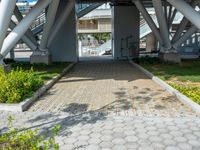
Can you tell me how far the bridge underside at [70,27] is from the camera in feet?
34.0

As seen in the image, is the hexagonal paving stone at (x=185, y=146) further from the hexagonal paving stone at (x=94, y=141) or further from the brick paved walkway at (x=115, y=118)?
the hexagonal paving stone at (x=94, y=141)

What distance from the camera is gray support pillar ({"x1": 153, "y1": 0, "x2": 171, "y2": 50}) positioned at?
14898mm

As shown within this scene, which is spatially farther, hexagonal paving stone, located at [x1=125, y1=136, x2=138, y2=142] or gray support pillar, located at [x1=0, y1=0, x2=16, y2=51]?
gray support pillar, located at [x1=0, y1=0, x2=16, y2=51]

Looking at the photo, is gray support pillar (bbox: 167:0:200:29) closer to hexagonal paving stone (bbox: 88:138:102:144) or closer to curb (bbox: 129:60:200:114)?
curb (bbox: 129:60:200:114)

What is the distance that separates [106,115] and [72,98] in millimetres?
2043

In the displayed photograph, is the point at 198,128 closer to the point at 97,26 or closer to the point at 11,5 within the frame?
the point at 11,5

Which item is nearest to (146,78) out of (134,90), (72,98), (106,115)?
(134,90)

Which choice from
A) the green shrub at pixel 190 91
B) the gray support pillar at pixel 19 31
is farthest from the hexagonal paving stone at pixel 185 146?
the gray support pillar at pixel 19 31

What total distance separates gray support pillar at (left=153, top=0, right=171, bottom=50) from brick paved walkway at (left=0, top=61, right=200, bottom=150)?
636cm

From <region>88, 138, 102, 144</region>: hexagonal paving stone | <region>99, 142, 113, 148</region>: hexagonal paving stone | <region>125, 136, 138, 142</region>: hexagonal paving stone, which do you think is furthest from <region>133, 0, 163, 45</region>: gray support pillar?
<region>99, 142, 113, 148</region>: hexagonal paving stone

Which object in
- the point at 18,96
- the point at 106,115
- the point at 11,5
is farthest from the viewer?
the point at 11,5

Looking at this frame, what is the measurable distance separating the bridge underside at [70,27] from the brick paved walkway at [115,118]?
280cm

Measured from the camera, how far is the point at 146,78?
40.5 ft

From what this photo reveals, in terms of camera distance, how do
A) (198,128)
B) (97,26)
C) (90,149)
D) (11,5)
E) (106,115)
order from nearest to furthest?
(90,149), (198,128), (106,115), (11,5), (97,26)
